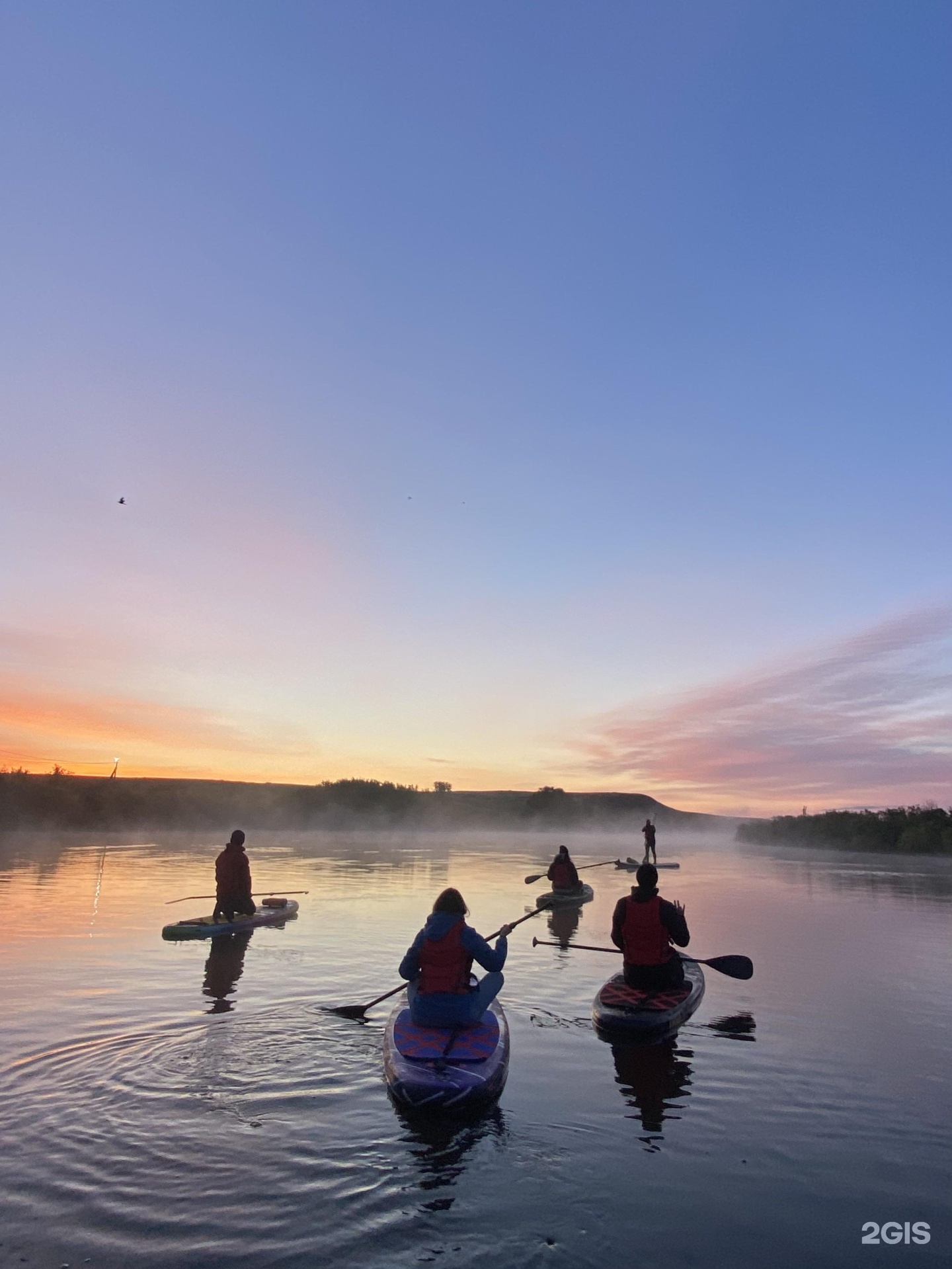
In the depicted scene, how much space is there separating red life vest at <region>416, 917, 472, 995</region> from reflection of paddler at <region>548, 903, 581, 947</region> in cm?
1204

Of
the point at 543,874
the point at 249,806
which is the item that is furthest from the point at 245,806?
the point at 543,874

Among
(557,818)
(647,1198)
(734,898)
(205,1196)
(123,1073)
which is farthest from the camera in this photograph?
(557,818)

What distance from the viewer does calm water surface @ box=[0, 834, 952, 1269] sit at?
20.5 feet

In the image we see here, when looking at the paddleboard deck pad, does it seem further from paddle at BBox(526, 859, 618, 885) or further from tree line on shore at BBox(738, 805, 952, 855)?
→ tree line on shore at BBox(738, 805, 952, 855)

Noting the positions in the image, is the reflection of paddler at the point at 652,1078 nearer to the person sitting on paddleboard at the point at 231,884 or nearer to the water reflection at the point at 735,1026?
the water reflection at the point at 735,1026

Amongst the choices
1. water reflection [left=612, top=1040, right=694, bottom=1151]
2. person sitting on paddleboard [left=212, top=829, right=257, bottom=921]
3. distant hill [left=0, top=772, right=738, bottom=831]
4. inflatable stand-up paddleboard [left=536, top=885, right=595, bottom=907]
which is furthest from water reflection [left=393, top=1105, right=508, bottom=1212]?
distant hill [left=0, top=772, right=738, bottom=831]

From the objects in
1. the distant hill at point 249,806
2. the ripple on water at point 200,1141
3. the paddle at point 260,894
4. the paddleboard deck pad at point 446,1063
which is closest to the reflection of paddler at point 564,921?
the paddle at point 260,894

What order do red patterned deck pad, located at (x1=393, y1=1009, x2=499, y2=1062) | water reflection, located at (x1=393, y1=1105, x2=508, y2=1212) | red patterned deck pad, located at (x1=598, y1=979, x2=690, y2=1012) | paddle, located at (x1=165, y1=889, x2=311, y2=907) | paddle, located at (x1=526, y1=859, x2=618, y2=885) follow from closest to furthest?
water reflection, located at (x1=393, y1=1105, x2=508, y2=1212) → red patterned deck pad, located at (x1=393, y1=1009, x2=499, y2=1062) → red patterned deck pad, located at (x1=598, y1=979, x2=690, y2=1012) → paddle, located at (x1=165, y1=889, x2=311, y2=907) → paddle, located at (x1=526, y1=859, x2=618, y2=885)

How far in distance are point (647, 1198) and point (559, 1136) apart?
4.82 ft

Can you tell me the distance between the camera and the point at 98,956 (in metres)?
17.6

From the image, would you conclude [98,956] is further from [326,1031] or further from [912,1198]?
[912,1198]

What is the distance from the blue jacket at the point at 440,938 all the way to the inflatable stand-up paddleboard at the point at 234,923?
11.4 metres

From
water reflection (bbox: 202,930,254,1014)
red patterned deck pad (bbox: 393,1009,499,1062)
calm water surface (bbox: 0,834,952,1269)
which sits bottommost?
water reflection (bbox: 202,930,254,1014)

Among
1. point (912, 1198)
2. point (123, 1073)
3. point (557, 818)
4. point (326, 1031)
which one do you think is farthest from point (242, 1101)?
point (557, 818)
